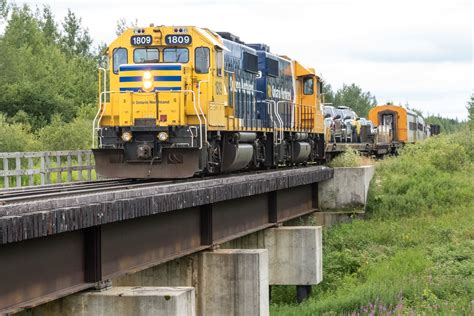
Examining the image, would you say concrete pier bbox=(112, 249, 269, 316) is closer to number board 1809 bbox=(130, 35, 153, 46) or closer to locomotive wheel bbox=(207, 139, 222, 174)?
locomotive wheel bbox=(207, 139, 222, 174)

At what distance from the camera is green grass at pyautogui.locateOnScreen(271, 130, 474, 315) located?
1770cm

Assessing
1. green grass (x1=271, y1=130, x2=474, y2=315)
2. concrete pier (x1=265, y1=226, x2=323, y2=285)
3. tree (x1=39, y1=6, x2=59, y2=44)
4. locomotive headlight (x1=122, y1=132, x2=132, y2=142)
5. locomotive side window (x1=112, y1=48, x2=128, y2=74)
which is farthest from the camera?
tree (x1=39, y1=6, x2=59, y2=44)

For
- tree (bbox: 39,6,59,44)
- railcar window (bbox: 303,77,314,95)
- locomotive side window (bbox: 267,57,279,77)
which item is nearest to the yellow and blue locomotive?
locomotive side window (bbox: 267,57,279,77)

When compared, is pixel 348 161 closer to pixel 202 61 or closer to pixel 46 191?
pixel 202 61

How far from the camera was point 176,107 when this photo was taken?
1997 centimetres

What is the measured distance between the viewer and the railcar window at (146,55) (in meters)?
21.0

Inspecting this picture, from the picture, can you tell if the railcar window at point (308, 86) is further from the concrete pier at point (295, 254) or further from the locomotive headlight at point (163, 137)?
the locomotive headlight at point (163, 137)

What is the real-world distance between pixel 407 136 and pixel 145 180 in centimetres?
4202

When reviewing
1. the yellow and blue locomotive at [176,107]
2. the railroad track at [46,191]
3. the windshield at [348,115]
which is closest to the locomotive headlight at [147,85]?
the yellow and blue locomotive at [176,107]

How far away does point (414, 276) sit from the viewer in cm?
1983

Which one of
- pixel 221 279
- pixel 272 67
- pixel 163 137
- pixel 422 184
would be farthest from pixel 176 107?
pixel 422 184

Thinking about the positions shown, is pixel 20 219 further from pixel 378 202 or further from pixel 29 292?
pixel 378 202

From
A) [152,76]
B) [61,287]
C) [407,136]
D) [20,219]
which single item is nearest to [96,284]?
[61,287]

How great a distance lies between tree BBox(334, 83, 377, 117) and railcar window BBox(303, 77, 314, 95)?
10298 cm
